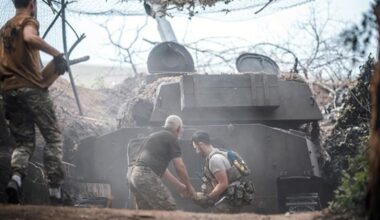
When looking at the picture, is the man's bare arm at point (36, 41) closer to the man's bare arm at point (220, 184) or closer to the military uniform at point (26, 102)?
the military uniform at point (26, 102)

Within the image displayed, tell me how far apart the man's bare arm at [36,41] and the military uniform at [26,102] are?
0.09 metres

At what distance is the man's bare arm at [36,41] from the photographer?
19.9ft

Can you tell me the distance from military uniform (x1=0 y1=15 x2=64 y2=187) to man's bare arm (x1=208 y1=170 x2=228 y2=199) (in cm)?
225

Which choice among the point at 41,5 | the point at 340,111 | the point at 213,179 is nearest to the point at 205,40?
the point at 340,111

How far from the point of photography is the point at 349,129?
11430 mm

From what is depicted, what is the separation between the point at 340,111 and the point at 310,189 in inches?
119

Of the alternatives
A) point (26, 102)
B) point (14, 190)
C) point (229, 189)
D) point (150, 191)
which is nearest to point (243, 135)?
point (229, 189)

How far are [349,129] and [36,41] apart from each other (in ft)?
23.1

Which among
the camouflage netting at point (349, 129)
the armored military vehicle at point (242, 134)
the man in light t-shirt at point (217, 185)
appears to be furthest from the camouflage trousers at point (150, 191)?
the camouflage netting at point (349, 129)

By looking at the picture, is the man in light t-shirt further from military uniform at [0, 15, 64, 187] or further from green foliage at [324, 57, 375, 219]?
military uniform at [0, 15, 64, 187]

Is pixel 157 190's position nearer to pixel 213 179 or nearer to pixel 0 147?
pixel 213 179

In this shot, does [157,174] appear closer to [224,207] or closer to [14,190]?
[224,207]

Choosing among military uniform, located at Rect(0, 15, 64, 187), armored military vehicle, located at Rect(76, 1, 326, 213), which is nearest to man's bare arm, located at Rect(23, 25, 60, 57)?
military uniform, located at Rect(0, 15, 64, 187)

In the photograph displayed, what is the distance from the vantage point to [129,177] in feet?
26.0
